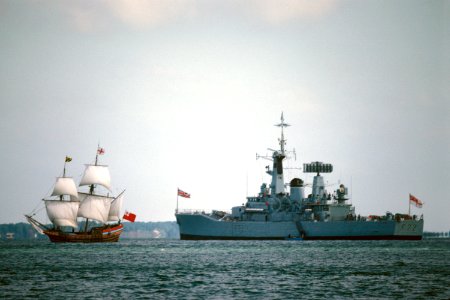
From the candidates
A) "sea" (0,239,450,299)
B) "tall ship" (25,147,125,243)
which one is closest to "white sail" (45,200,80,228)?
"tall ship" (25,147,125,243)

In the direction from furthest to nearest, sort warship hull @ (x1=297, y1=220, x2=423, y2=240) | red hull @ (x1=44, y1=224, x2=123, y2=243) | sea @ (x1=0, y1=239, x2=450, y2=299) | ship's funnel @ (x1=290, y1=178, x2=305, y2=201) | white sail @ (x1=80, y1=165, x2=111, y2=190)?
1. white sail @ (x1=80, y1=165, x2=111, y2=190)
2. ship's funnel @ (x1=290, y1=178, x2=305, y2=201)
3. red hull @ (x1=44, y1=224, x2=123, y2=243)
4. warship hull @ (x1=297, y1=220, x2=423, y2=240)
5. sea @ (x1=0, y1=239, x2=450, y2=299)

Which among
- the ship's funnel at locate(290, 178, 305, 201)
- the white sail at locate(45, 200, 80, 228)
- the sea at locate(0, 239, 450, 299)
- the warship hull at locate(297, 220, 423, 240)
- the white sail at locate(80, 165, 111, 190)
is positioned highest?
the white sail at locate(80, 165, 111, 190)

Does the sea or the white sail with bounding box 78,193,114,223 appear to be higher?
the white sail with bounding box 78,193,114,223

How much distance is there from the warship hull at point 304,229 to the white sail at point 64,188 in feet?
75.2

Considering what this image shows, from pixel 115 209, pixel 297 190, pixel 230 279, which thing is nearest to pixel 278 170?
pixel 297 190

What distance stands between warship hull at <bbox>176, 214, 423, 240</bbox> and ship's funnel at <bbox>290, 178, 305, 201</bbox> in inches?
252

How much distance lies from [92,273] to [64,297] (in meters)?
15.7

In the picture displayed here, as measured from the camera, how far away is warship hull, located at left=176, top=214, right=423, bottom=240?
391 ft

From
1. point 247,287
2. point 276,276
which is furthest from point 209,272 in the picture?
point 247,287

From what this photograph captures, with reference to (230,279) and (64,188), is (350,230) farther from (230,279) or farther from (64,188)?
(230,279)

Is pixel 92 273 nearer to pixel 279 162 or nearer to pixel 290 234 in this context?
pixel 290 234

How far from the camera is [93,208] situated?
128 metres

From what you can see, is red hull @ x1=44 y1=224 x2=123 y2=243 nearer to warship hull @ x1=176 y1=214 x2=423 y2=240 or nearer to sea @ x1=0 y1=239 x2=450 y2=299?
warship hull @ x1=176 y1=214 x2=423 y2=240

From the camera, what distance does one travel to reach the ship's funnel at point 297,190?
126m
